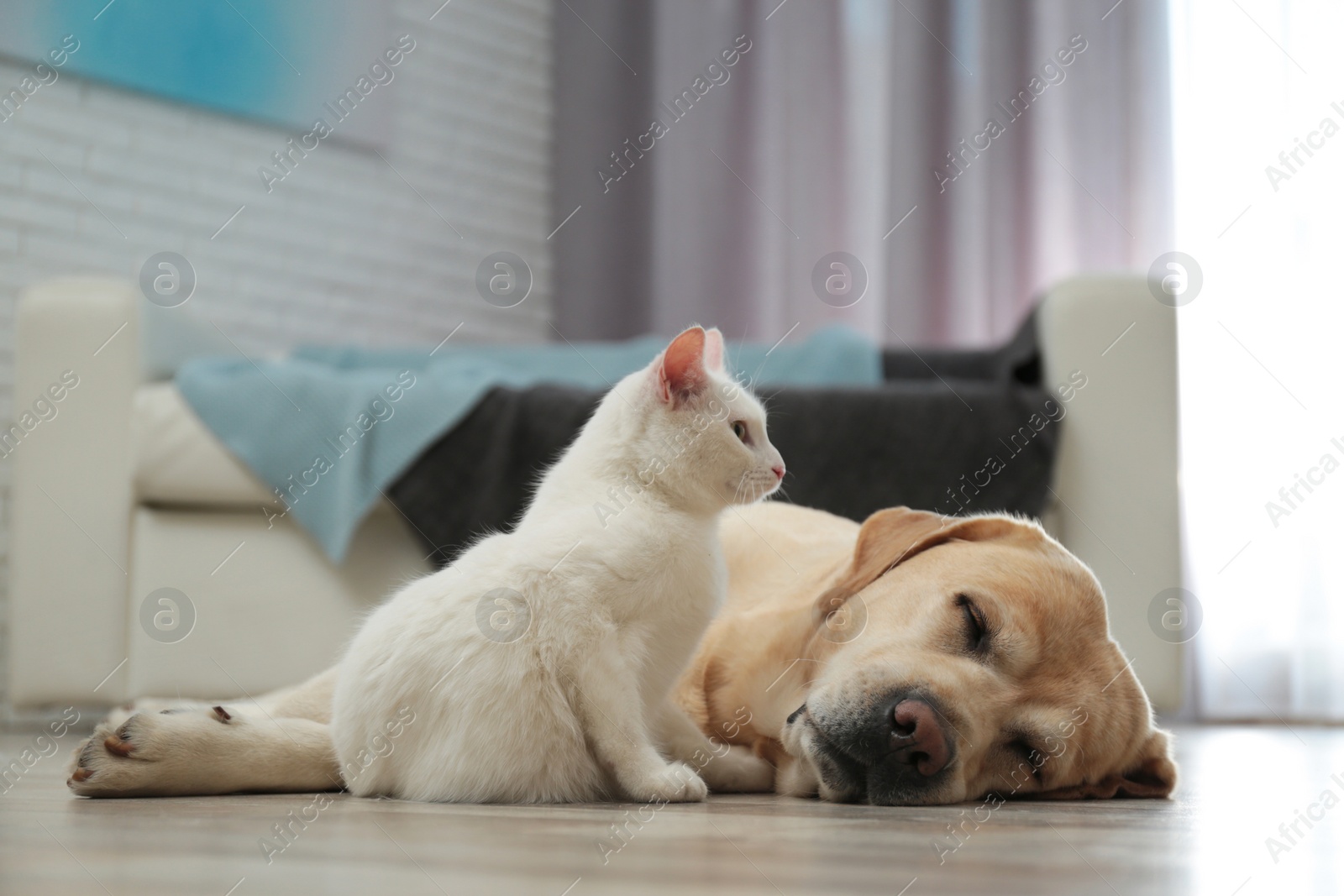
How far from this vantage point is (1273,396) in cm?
381

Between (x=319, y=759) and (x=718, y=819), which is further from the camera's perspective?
(x=319, y=759)

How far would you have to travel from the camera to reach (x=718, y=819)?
117cm

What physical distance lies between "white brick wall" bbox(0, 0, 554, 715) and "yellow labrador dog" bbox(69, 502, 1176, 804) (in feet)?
9.64

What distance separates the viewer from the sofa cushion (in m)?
2.74

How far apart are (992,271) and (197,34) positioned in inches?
135

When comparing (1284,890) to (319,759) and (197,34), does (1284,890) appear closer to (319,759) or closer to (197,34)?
(319,759)

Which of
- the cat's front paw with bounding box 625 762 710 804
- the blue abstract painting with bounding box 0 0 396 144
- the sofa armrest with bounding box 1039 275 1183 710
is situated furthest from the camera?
the blue abstract painting with bounding box 0 0 396 144

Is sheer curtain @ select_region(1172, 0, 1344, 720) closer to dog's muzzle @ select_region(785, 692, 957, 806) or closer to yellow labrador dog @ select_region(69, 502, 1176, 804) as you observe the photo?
yellow labrador dog @ select_region(69, 502, 1176, 804)

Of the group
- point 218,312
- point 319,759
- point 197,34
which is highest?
point 197,34

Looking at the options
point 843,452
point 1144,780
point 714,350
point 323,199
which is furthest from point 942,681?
point 323,199

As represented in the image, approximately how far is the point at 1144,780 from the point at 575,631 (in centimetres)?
85

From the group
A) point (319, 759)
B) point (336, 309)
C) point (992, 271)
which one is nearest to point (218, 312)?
point (336, 309)

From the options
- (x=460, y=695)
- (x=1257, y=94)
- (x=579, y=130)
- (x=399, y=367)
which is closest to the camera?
(x=460, y=695)

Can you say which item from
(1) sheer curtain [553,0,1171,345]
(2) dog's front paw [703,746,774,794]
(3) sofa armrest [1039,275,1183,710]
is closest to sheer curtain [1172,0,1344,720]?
(1) sheer curtain [553,0,1171,345]
